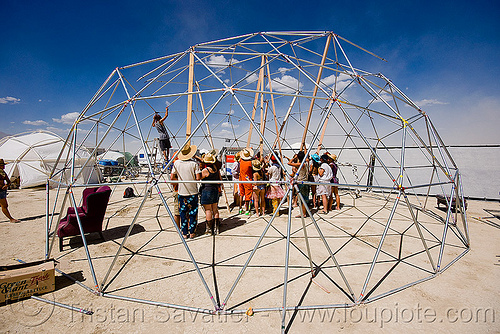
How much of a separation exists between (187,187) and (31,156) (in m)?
17.6

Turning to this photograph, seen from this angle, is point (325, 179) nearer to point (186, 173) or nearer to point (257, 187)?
point (257, 187)

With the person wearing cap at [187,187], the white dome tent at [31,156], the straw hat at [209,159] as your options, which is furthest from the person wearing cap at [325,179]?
the white dome tent at [31,156]

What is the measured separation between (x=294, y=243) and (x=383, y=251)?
2.12m

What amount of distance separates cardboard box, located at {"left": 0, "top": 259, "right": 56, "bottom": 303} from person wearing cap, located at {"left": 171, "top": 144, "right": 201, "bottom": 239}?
2684 mm

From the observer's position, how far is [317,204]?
9.40 metres

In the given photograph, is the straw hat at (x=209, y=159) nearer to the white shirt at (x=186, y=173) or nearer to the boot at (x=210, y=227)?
the white shirt at (x=186, y=173)

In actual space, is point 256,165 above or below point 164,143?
below

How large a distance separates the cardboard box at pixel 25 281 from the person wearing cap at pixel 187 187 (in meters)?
2.68

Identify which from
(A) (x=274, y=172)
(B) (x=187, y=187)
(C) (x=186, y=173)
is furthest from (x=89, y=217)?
(A) (x=274, y=172)

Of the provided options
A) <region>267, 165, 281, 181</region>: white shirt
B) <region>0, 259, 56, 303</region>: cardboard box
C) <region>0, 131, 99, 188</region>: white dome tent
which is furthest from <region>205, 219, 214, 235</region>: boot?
<region>0, 131, 99, 188</region>: white dome tent

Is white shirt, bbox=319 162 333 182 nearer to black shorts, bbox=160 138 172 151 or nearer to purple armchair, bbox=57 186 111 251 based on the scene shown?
black shorts, bbox=160 138 172 151

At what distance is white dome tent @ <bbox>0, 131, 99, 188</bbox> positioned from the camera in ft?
49.4

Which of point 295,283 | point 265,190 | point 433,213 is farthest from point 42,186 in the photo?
point 433,213

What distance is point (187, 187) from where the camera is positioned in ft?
17.9
